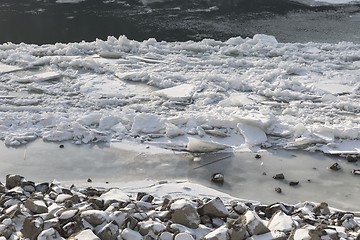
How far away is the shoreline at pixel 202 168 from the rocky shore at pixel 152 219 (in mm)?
586

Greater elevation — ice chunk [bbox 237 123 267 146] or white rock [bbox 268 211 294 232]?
white rock [bbox 268 211 294 232]

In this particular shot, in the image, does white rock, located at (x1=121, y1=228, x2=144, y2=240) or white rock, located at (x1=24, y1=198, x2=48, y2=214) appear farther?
white rock, located at (x1=24, y1=198, x2=48, y2=214)

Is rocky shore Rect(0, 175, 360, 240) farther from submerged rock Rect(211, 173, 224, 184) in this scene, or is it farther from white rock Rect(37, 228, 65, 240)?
submerged rock Rect(211, 173, 224, 184)

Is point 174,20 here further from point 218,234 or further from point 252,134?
point 218,234

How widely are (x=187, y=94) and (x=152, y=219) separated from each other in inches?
140

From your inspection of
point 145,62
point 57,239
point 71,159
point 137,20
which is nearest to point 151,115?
point 71,159

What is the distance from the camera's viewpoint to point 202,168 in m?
5.92

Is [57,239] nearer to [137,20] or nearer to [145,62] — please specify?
[145,62]

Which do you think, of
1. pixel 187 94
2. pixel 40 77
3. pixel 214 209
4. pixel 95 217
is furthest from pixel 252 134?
→ pixel 40 77

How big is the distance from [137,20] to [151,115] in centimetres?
655

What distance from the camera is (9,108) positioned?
7.27 meters

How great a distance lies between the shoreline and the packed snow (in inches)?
7.5

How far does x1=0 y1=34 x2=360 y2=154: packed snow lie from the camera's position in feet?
21.4

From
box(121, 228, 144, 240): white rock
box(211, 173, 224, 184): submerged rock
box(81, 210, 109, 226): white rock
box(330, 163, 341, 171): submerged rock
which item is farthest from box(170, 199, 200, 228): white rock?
box(330, 163, 341, 171): submerged rock
